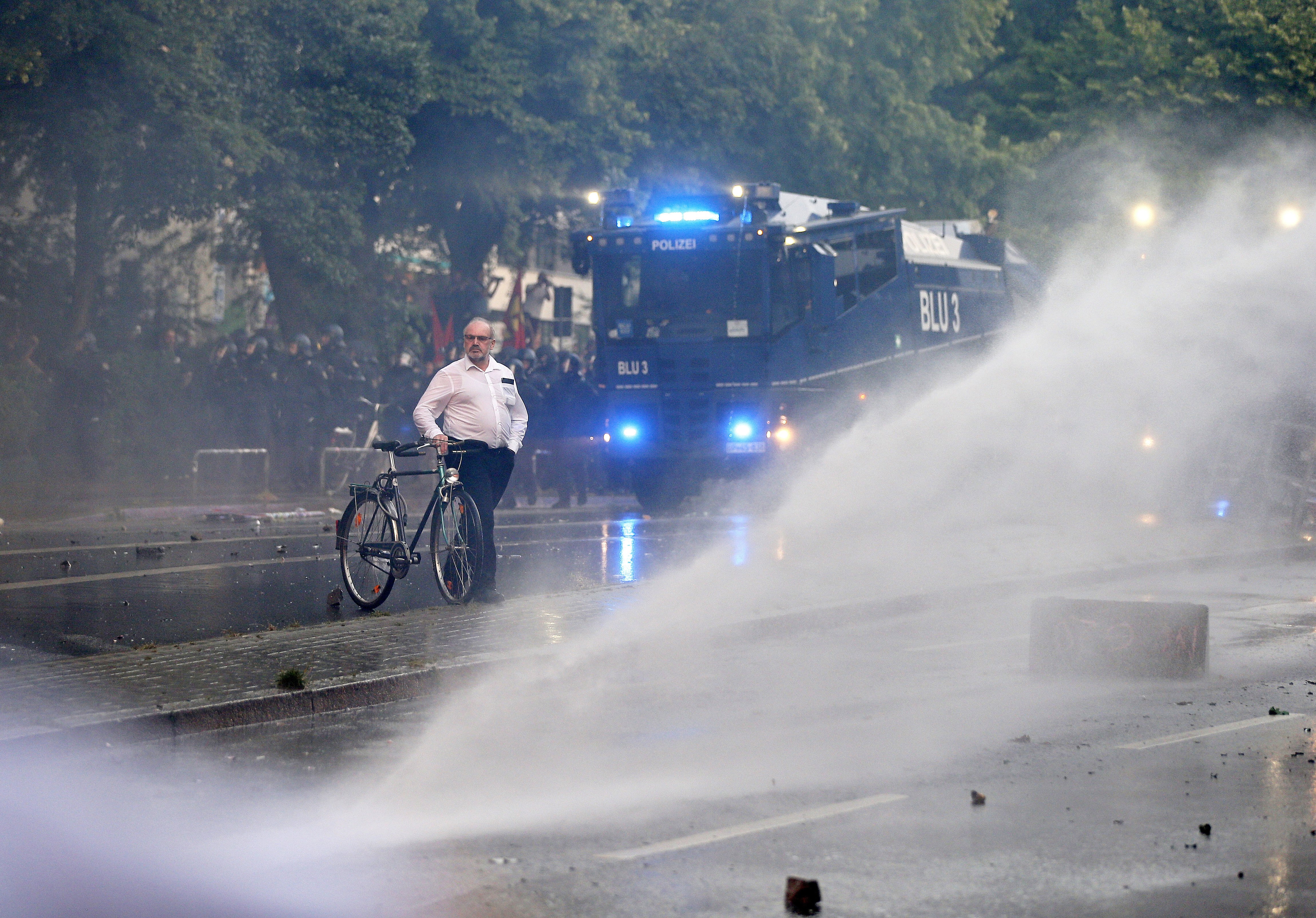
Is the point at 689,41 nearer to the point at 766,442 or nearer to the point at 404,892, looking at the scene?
the point at 766,442

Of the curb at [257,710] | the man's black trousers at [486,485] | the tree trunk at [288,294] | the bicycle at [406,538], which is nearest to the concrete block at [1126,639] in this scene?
the curb at [257,710]

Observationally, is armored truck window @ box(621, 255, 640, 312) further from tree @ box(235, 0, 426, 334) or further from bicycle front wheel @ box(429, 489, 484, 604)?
bicycle front wheel @ box(429, 489, 484, 604)

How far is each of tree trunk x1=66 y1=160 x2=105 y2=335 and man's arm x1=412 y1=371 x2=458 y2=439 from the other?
1556cm

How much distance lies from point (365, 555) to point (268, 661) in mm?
2770

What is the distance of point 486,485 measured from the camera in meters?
11.8

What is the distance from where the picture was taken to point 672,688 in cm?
903

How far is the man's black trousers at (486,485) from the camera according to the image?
38.3 feet

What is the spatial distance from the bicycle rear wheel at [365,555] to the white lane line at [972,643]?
3.50 meters

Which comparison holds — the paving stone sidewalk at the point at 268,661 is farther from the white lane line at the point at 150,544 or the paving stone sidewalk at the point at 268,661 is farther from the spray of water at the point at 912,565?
the white lane line at the point at 150,544

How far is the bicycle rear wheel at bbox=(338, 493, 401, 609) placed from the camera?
11.7m

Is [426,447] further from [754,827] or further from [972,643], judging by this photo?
[754,827]

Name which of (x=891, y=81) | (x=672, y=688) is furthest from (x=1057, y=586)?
(x=891, y=81)

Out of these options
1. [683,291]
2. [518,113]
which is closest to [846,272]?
[683,291]

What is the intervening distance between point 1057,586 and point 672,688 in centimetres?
587
